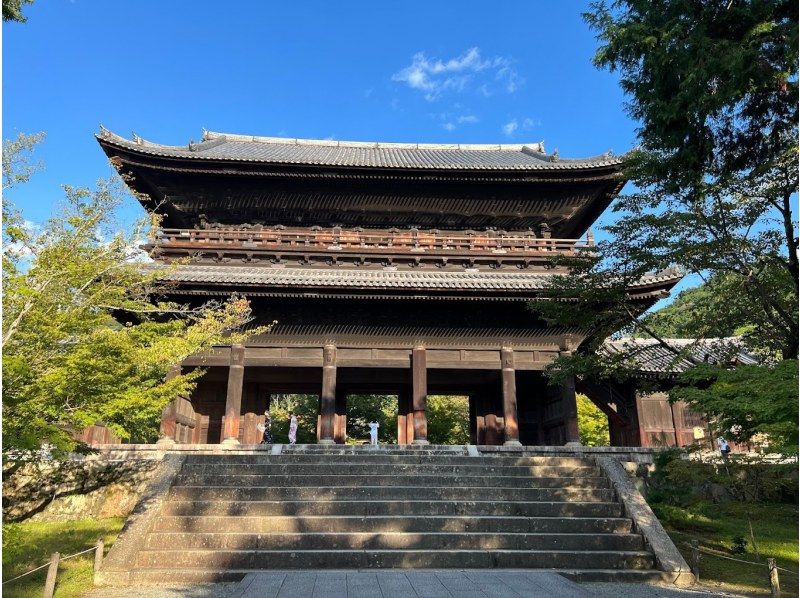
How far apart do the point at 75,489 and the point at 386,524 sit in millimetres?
6673

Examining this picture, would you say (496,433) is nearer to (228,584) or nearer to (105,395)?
(228,584)

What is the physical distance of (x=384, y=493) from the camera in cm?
882

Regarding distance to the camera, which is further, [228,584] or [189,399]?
[189,399]

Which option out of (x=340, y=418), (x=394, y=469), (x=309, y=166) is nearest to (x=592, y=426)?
(x=340, y=418)

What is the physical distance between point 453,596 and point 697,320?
264 inches

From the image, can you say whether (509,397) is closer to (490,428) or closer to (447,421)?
(490,428)

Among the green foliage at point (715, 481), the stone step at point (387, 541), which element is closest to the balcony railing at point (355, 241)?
the green foliage at point (715, 481)

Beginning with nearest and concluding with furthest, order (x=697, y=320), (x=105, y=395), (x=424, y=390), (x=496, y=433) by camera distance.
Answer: (x=105, y=395) < (x=697, y=320) < (x=424, y=390) < (x=496, y=433)

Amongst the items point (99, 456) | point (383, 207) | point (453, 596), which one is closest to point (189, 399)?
point (99, 456)

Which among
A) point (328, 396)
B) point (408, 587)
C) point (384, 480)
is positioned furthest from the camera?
point (328, 396)

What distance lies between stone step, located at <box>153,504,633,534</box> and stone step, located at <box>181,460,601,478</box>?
1525 mm

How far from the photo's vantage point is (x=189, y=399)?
15.8 meters

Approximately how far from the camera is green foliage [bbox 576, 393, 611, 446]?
842 inches

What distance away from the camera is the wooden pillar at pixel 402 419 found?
655 inches
